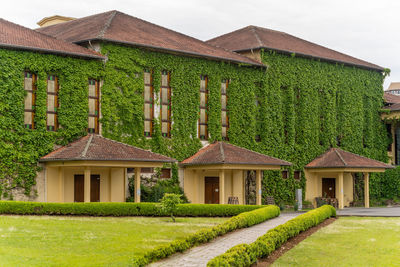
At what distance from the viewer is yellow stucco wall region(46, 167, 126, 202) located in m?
29.3

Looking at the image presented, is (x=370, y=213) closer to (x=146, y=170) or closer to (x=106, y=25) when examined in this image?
(x=146, y=170)

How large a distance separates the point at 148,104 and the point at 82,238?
17.0 meters

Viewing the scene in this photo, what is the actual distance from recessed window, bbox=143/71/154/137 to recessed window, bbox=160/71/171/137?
751 millimetres

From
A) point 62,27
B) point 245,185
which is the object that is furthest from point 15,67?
point 245,185

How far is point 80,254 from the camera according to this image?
47.6 feet

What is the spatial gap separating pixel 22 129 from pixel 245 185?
14.6m

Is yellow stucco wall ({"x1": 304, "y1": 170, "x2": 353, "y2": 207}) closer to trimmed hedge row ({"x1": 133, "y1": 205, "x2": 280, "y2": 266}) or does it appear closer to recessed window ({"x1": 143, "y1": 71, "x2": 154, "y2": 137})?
recessed window ({"x1": 143, "y1": 71, "x2": 154, "y2": 137})

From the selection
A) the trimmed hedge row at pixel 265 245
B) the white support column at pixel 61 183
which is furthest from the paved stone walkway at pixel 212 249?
the white support column at pixel 61 183

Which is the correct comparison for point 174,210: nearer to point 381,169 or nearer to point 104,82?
point 104,82

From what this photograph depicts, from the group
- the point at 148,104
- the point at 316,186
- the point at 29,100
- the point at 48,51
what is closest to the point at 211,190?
the point at 148,104

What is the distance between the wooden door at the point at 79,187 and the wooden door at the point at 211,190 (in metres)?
8.26

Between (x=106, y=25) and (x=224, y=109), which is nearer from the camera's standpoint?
(x=106, y=25)

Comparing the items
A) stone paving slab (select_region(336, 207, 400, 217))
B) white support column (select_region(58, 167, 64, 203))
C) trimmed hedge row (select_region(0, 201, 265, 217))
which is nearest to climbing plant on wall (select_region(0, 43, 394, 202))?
white support column (select_region(58, 167, 64, 203))

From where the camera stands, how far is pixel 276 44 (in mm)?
40531
